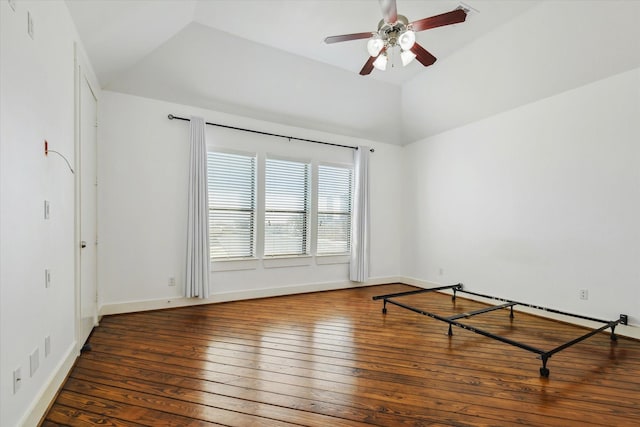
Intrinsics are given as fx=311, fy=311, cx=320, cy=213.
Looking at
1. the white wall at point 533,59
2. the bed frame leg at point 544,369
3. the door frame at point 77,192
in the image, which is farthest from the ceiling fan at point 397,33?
the bed frame leg at point 544,369

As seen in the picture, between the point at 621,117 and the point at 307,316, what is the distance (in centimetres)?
444

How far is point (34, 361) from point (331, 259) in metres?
4.44

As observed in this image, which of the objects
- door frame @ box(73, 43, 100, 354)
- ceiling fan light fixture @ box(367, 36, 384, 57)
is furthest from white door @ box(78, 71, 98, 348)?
ceiling fan light fixture @ box(367, 36, 384, 57)

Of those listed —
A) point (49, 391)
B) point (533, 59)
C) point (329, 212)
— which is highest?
point (533, 59)

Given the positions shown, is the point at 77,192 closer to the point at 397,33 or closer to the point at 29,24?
the point at 29,24

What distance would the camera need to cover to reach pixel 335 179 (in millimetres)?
5984

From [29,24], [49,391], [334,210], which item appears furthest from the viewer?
[334,210]

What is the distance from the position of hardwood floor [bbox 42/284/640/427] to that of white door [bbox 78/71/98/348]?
32 cm

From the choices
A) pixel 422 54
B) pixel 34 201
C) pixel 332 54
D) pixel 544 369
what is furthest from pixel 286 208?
pixel 544 369

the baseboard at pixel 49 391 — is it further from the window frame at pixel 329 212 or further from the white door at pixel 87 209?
the window frame at pixel 329 212

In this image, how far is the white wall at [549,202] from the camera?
139 inches

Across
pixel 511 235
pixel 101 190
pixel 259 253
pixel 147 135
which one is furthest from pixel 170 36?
pixel 511 235

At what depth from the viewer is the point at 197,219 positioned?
14.6 feet

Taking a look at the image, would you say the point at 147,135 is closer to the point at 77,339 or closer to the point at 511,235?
the point at 77,339
